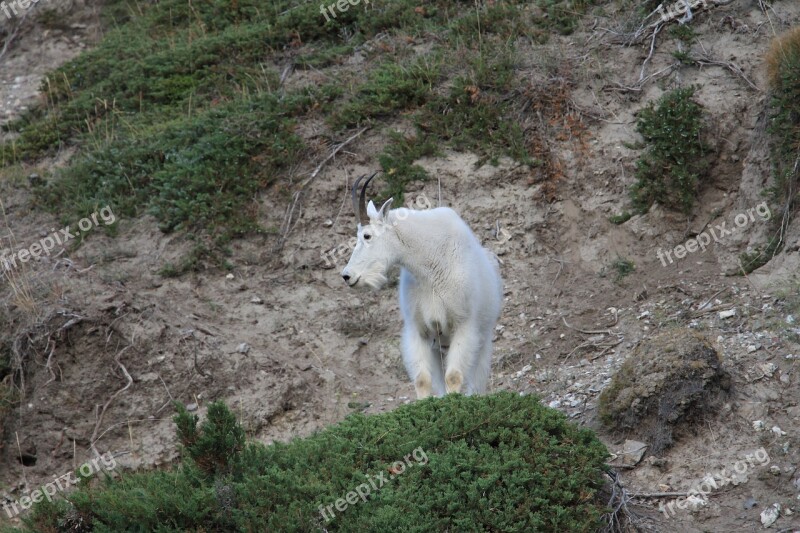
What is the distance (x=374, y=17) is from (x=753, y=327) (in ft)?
25.7

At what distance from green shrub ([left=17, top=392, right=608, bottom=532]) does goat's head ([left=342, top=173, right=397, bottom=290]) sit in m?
1.63

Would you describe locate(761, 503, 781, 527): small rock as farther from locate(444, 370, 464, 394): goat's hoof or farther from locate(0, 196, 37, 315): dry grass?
locate(0, 196, 37, 315): dry grass

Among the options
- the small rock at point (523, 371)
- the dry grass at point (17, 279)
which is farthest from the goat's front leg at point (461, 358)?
the dry grass at point (17, 279)

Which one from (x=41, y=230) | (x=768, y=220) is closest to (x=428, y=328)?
(x=768, y=220)

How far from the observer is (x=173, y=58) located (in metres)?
Answer: 13.7

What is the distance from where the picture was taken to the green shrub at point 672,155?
10102 millimetres

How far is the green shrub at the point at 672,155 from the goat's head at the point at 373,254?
13.6 ft

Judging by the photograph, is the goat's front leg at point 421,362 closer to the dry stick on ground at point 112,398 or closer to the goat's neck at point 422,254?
the goat's neck at point 422,254

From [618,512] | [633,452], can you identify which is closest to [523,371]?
[633,452]

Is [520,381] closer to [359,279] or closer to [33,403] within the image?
[359,279]

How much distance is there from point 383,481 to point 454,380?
181 centimetres

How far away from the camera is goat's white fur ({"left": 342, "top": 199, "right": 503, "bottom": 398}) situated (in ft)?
24.2

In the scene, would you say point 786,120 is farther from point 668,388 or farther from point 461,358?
point 461,358

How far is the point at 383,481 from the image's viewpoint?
222 inches
